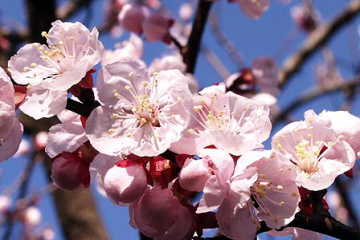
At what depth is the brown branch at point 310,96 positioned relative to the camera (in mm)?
3404

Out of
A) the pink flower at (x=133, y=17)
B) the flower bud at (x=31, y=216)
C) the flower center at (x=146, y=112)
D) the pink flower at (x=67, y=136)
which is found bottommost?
the flower bud at (x=31, y=216)

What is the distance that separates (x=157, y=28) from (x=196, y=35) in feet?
0.74

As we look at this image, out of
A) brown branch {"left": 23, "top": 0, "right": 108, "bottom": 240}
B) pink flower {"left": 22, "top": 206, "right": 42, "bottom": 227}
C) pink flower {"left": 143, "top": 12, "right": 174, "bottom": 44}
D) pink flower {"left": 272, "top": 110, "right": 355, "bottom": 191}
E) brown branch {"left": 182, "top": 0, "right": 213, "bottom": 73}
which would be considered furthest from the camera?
pink flower {"left": 22, "top": 206, "right": 42, "bottom": 227}

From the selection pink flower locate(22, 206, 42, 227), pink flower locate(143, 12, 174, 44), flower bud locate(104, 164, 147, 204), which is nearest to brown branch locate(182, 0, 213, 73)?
pink flower locate(143, 12, 174, 44)

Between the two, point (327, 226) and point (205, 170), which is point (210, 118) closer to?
point (205, 170)

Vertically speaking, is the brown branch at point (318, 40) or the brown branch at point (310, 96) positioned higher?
the brown branch at point (318, 40)

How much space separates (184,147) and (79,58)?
1.04 ft

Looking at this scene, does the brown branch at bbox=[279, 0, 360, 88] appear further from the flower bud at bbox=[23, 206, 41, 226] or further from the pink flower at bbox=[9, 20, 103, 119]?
the pink flower at bbox=[9, 20, 103, 119]

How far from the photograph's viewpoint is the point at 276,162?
93cm

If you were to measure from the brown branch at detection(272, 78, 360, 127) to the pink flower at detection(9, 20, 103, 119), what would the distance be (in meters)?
2.39

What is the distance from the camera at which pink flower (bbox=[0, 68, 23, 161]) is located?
0.95 metres

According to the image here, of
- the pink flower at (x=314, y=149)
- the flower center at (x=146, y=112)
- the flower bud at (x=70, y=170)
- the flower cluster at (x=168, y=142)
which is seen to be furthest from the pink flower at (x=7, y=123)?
the pink flower at (x=314, y=149)

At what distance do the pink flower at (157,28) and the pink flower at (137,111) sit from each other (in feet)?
2.61

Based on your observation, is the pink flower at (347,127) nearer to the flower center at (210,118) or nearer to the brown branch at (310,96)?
the flower center at (210,118)
